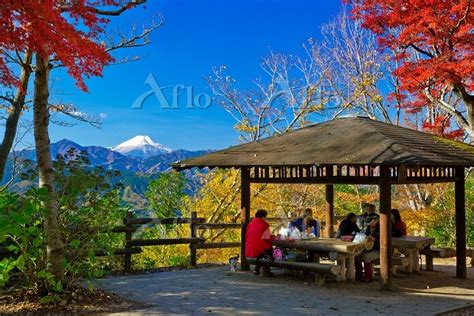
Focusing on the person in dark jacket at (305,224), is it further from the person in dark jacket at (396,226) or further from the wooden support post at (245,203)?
the person in dark jacket at (396,226)

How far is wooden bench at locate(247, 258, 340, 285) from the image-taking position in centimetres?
912

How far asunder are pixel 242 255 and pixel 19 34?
629 centimetres

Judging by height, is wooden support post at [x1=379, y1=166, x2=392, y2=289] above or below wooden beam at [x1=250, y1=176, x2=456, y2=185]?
below

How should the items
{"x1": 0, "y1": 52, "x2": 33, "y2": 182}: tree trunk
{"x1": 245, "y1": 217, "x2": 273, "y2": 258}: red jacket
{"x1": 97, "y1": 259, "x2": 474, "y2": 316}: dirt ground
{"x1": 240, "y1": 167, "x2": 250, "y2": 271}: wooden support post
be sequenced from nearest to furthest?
{"x1": 97, "y1": 259, "x2": 474, "y2": 316}: dirt ground → {"x1": 0, "y1": 52, "x2": 33, "y2": 182}: tree trunk → {"x1": 245, "y1": 217, "x2": 273, "y2": 258}: red jacket → {"x1": 240, "y1": 167, "x2": 250, "y2": 271}: wooden support post

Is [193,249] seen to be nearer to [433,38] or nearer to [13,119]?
[13,119]

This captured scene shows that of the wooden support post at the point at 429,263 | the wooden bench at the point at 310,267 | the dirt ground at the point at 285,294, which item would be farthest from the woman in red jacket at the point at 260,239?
the wooden support post at the point at 429,263

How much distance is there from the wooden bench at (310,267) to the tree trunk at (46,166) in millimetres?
4085

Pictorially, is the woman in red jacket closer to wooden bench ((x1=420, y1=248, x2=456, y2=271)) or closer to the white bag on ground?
the white bag on ground

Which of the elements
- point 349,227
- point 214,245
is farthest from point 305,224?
point 214,245

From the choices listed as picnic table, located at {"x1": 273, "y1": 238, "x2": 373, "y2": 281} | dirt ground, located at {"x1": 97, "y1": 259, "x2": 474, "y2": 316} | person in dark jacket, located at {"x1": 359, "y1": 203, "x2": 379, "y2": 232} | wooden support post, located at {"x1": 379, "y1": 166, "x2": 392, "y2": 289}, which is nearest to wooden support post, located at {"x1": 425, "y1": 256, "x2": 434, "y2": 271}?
dirt ground, located at {"x1": 97, "y1": 259, "x2": 474, "y2": 316}

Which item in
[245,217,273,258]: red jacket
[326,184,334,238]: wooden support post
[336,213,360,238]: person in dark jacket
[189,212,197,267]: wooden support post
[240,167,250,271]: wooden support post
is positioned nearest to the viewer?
[245,217,273,258]: red jacket

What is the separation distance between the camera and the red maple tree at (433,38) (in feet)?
38.4

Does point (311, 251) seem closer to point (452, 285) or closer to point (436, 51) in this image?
point (452, 285)

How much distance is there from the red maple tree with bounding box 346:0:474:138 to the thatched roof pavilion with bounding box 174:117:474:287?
2.00 meters
